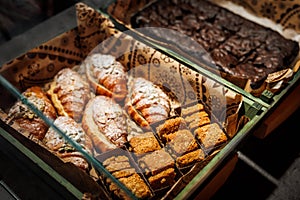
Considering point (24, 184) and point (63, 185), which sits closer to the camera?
point (63, 185)

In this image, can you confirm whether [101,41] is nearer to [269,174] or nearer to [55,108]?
[55,108]

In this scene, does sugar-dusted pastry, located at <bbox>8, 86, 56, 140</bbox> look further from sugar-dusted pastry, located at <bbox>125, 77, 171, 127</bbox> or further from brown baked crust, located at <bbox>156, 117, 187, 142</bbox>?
brown baked crust, located at <bbox>156, 117, 187, 142</bbox>

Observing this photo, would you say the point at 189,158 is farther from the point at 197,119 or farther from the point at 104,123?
the point at 104,123

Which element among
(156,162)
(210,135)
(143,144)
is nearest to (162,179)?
(156,162)

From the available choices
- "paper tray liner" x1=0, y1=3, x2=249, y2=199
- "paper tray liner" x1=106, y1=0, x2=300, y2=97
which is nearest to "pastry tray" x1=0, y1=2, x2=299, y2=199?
"paper tray liner" x1=0, y1=3, x2=249, y2=199

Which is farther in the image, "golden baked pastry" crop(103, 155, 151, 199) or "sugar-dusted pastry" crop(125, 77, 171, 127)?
"sugar-dusted pastry" crop(125, 77, 171, 127)

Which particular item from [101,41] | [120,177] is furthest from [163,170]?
[101,41]

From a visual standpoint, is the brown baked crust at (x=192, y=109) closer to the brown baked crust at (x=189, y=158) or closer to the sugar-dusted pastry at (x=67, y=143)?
the brown baked crust at (x=189, y=158)
